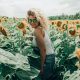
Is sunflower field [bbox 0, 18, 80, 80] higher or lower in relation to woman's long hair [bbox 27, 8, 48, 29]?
lower

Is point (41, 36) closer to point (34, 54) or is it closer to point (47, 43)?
point (47, 43)

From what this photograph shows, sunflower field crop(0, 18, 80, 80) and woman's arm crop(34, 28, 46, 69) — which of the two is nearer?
sunflower field crop(0, 18, 80, 80)

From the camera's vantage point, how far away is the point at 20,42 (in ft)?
18.5

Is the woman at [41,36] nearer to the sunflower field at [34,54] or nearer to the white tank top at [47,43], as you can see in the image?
the white tank top at [47,43]

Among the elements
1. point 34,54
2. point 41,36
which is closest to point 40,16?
point 41,36

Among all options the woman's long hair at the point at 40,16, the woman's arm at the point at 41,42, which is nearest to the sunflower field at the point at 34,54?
the woman's arm at the point at 41,42

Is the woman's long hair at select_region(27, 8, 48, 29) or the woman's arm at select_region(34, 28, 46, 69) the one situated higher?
the woman's long hair at select_region(27, 8, 48, 29)

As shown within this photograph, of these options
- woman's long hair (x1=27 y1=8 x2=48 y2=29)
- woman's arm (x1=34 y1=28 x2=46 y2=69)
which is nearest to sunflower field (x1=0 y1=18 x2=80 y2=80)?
woman's arm (x1=34 y1=28 x2=46 y2=69)

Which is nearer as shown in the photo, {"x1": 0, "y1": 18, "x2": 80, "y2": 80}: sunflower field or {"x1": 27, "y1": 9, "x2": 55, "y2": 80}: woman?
{"x1": 0, "y1": 18, "x2": 80, "y2": 80}: sunflower field

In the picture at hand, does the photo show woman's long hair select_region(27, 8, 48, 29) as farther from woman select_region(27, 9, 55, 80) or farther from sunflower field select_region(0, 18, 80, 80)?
sunflower field select_region(0, 18, 80, 80)

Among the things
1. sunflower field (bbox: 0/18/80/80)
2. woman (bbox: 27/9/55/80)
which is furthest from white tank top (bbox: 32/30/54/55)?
sunflower field (bbox: 0/18/80/80)

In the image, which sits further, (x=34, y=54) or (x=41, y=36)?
(x=41, y=36)

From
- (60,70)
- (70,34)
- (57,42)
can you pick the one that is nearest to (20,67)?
(60,70)

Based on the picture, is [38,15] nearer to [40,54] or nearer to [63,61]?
[40,54]
